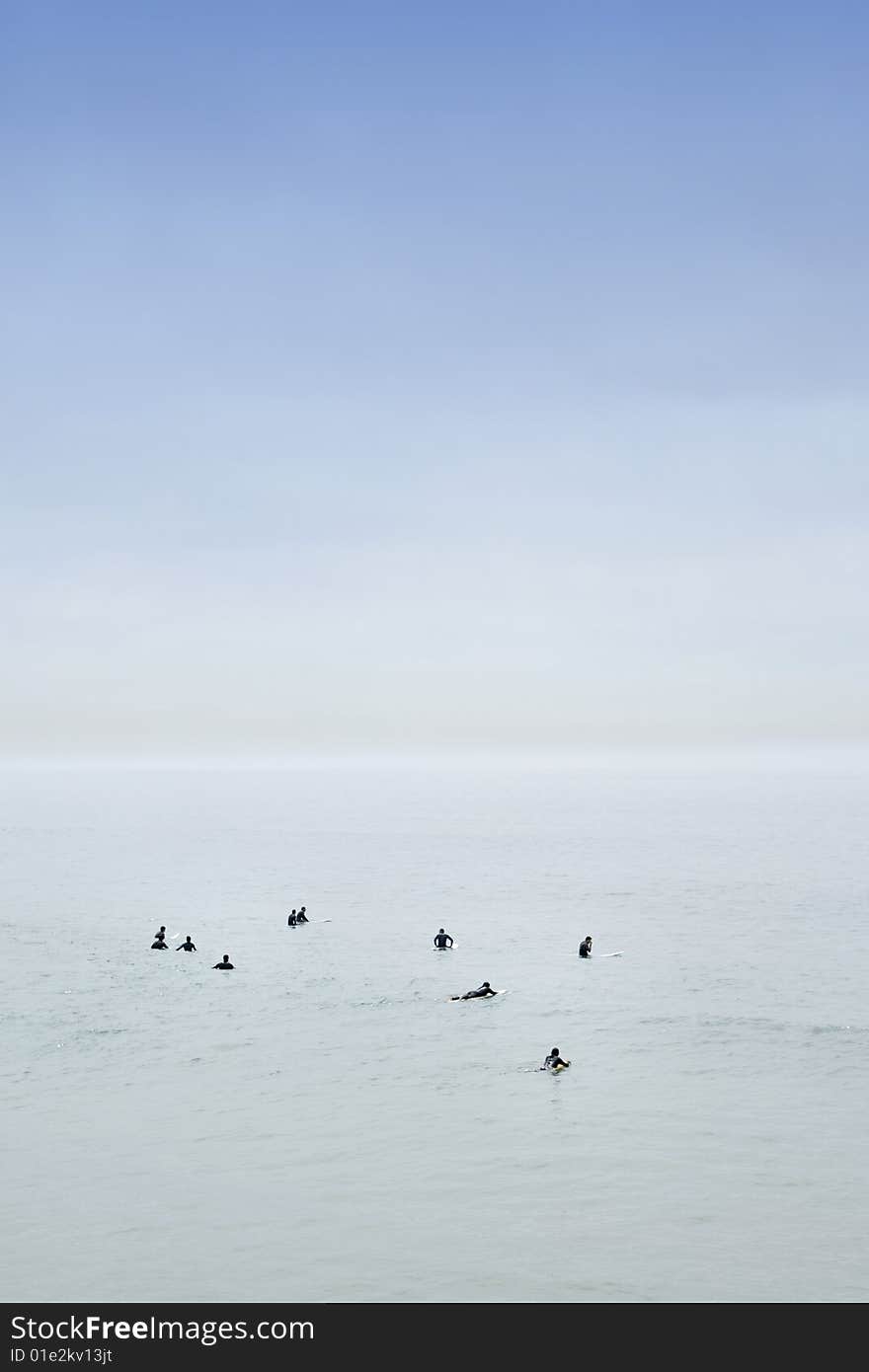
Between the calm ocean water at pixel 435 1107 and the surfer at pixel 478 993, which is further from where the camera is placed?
the surfer at pixel 478 993

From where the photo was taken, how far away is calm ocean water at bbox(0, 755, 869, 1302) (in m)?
26.6

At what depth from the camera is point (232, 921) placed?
7881 cm

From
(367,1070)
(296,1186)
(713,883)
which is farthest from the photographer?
(713,883)

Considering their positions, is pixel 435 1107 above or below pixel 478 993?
below

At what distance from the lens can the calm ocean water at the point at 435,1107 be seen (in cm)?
2662

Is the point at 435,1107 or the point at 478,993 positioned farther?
the point at 478,993

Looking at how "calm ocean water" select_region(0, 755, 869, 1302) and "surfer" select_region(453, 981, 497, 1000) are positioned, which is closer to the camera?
"calm ocean water" select_region(0, 755, 869, 1302)

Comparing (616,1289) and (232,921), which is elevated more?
(232,921)

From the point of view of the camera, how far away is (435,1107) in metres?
37.3

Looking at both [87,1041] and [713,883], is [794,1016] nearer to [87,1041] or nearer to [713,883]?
[87,1041]

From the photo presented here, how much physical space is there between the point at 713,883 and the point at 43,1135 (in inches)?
2910

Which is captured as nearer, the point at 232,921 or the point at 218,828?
the point at 232,921

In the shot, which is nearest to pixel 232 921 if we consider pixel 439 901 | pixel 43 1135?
pixel 439 901
